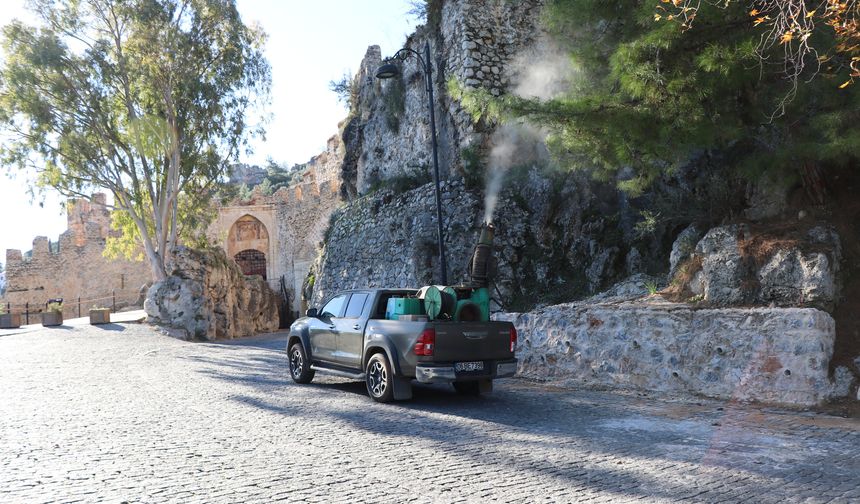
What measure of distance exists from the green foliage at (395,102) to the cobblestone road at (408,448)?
14.3m

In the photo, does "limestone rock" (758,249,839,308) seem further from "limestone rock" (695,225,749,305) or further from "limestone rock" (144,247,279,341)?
"limestone rock" (144,247,279,341)

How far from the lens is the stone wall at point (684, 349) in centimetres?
716

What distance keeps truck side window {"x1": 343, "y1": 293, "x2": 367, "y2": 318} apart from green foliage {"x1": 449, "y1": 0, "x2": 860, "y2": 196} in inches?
128

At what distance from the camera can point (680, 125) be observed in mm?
8023

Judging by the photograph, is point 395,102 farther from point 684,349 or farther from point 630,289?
point 684,349

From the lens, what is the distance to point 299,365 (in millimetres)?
10531

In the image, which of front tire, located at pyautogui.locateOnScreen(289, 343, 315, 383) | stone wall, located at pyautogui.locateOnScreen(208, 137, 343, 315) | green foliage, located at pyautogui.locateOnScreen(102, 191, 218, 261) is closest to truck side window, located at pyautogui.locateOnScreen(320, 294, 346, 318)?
front tire, located at pyautogui.locateOnScreen(289, 343, 315, 383)

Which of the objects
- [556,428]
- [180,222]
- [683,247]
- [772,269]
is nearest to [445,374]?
[556,428]

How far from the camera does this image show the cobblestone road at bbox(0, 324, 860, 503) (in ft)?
14.6

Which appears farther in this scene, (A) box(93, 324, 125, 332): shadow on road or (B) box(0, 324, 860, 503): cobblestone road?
(A) box(93, 324, 125, 332): shadow on road

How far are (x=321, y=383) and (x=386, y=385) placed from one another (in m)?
2.57

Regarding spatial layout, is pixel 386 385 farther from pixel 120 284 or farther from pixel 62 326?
pixel 120 284

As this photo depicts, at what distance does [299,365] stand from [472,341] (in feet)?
11.9

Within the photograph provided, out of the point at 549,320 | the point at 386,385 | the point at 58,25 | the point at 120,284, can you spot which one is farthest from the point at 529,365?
the point at 120,284
